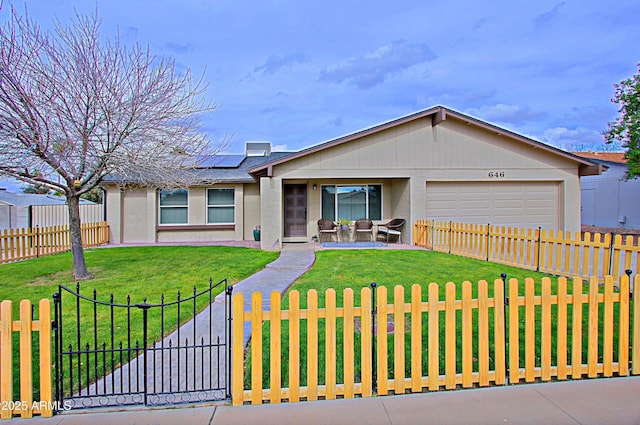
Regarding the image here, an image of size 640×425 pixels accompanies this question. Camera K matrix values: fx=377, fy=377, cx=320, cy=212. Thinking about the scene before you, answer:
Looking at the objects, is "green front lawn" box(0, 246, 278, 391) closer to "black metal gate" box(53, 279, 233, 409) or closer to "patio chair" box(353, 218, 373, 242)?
"black metal gate" box(53, 279, 233, 409)

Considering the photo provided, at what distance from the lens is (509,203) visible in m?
14.0

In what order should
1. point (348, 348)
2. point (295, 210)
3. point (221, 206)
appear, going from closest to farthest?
point (348, 348) → point (295, 210) → point (221, 206)

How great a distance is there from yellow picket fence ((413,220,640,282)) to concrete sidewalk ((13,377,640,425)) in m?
3.83

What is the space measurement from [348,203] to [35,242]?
35.8 feet

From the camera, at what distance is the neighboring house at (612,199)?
20.5 m

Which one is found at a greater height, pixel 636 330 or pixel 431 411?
pixel 636 330

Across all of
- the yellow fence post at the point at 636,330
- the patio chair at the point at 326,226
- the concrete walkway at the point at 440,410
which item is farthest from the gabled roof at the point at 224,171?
the yellow fence post at the point at 636,330

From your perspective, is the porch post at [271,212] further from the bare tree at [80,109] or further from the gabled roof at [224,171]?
the bare tree at [80,109]

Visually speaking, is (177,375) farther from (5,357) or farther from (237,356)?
(5,357)

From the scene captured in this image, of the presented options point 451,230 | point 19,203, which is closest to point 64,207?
point 19,203

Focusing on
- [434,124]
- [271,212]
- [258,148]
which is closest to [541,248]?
[434,124]

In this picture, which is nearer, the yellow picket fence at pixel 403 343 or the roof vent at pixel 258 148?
the yellow picket fence at pixel 403 343

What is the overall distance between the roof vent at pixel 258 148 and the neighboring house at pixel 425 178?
6.35 meters

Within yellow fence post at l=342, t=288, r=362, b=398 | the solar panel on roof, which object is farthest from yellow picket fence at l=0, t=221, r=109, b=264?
yellow fence post at l=342, t=288, r=362, b=398
